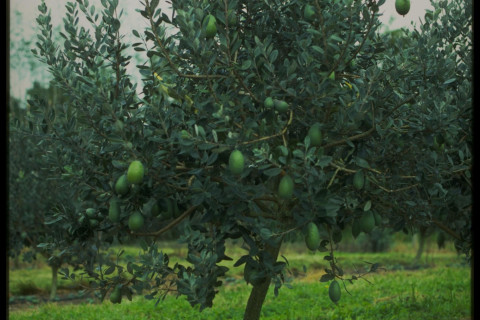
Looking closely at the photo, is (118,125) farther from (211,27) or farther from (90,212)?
(90,212)

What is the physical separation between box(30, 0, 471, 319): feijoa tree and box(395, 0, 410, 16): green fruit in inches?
8.2

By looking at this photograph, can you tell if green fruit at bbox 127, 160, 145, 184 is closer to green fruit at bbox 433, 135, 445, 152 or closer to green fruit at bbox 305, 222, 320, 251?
green fruit at bbox 305, 222, 320, 251

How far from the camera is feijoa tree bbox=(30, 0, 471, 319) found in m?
3.40

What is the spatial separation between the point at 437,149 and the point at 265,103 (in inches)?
57.1

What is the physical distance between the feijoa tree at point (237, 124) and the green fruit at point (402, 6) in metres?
0.21

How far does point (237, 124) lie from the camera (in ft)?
12.2

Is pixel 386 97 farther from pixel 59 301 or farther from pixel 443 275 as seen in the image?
pixel 59 301

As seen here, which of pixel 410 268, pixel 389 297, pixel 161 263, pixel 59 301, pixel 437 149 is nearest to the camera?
pixel 161 263

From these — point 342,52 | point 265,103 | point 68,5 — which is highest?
point 68,5

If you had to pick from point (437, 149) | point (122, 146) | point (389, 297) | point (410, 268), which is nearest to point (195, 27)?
point (122, 146)

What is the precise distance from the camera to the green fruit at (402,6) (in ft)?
12.0

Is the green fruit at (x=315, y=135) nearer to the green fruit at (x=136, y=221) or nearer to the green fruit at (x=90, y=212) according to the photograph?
the green fruit at (x=136, y=221)

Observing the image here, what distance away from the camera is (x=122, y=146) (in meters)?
3.41

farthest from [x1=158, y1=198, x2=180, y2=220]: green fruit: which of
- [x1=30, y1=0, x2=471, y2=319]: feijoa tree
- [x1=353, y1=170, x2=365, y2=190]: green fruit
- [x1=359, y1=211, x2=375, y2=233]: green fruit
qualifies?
[x1=359, y1=211, x2=375, y2=233]: green fruit
